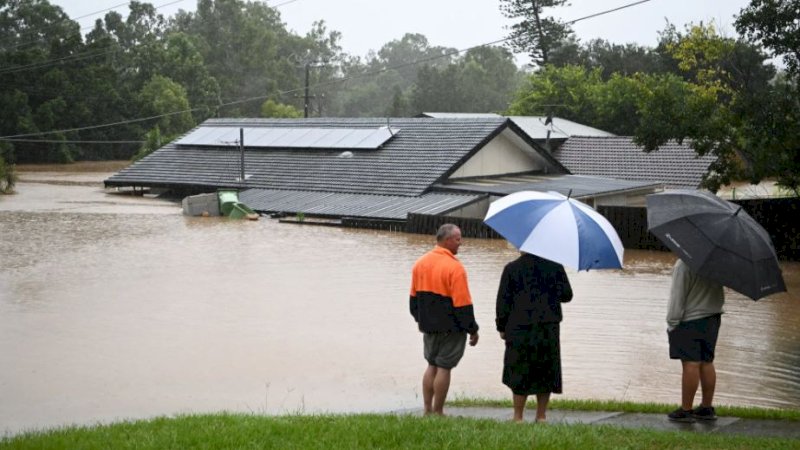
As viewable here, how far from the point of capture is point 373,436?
282 inches

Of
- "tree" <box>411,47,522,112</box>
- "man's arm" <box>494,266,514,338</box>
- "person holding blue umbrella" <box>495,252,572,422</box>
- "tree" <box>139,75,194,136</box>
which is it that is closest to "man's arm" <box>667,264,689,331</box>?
"person holding blue umbrella" <box>495,252,572,422</box>

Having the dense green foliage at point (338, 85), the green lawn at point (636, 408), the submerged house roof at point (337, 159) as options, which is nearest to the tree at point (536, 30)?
the dense green foliage at point (338, 85)

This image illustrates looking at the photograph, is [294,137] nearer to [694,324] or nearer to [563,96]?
[563,96]

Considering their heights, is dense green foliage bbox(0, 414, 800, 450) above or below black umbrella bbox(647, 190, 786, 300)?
below

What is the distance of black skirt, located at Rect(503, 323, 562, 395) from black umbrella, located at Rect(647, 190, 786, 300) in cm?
122

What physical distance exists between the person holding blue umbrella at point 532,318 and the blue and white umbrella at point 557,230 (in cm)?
15

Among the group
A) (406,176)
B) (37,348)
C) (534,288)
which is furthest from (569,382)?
(406,176)

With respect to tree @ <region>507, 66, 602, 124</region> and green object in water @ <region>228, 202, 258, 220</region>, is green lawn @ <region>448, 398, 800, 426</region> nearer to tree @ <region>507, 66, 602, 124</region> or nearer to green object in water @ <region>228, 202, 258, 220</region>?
green object in water @ <region>228, 202, 258, 220</region>

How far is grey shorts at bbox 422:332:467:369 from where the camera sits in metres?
8.59

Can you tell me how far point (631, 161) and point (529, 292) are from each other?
3417cm

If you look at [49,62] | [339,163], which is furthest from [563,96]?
[49,62]

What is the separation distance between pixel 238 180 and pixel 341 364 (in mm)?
26234

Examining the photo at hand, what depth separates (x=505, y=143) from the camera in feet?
124

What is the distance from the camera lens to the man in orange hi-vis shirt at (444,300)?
27.6 ft
